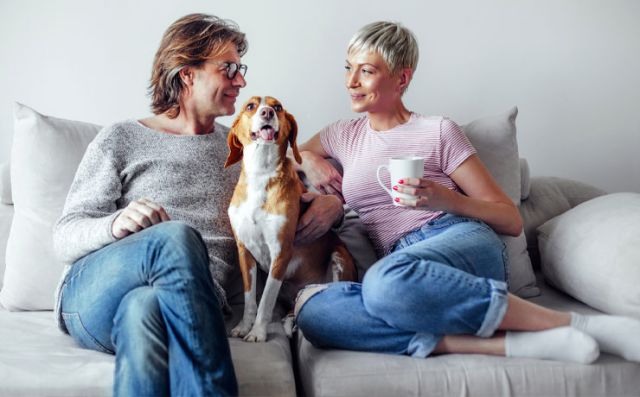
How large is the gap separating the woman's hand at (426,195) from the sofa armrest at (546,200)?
598 millimetres

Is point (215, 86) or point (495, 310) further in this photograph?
point (215, 86)

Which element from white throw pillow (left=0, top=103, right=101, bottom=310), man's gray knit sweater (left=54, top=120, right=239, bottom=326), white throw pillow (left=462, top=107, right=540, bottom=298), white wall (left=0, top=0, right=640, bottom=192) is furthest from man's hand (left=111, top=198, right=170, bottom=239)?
white throw pillow (left=462, top=107, right=540, bottom=298)

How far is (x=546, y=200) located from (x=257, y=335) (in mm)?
1128

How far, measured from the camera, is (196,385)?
116 cm

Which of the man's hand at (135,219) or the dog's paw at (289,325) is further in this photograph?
the dog's paw at (289,325)

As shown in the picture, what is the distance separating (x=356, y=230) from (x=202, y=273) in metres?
0.71

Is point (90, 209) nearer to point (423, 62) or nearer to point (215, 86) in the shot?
point (215, 86)

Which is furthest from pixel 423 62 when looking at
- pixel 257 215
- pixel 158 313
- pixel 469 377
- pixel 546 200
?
pixel 158 313

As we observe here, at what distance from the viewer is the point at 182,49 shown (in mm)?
Answer: 1730

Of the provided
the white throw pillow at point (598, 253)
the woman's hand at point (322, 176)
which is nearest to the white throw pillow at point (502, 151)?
the white throw pillow at point (598, 253)

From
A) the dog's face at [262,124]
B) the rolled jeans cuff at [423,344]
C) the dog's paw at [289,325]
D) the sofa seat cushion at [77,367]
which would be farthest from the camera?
the dog's paw at [289,325]

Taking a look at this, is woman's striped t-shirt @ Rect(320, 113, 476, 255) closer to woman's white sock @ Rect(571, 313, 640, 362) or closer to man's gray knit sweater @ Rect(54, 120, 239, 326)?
man's gray knit sweater @ Rect(54, 120, 239, 326)

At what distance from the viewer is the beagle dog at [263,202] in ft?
5.04

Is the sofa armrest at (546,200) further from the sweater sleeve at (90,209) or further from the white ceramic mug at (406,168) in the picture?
the sweater sleeve at (90,209)
